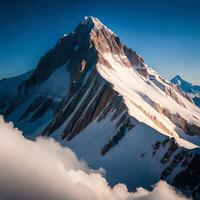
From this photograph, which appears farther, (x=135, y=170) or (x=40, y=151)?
(x=40, y=151)

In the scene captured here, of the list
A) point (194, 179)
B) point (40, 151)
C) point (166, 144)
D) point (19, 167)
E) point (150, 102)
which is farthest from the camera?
point (150, 102)

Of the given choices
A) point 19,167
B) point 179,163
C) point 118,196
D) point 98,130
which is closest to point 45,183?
point 19,167

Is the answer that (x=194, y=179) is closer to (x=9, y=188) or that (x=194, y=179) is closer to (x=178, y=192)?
(x=178, y=192)

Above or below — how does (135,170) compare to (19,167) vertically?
above

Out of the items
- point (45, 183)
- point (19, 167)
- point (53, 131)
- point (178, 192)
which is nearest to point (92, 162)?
point (45, 183)

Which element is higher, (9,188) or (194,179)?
(194,179)

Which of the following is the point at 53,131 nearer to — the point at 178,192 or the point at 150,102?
the point at 150,102

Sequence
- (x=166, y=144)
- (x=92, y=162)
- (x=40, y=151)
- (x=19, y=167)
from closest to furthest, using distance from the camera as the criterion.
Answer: (x=166, y=144), (x=92, y=162), (x=19, y=167), (x=40, y=151)

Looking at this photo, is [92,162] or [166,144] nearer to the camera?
[166,144]

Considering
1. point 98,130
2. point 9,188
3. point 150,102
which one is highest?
point 150,102
